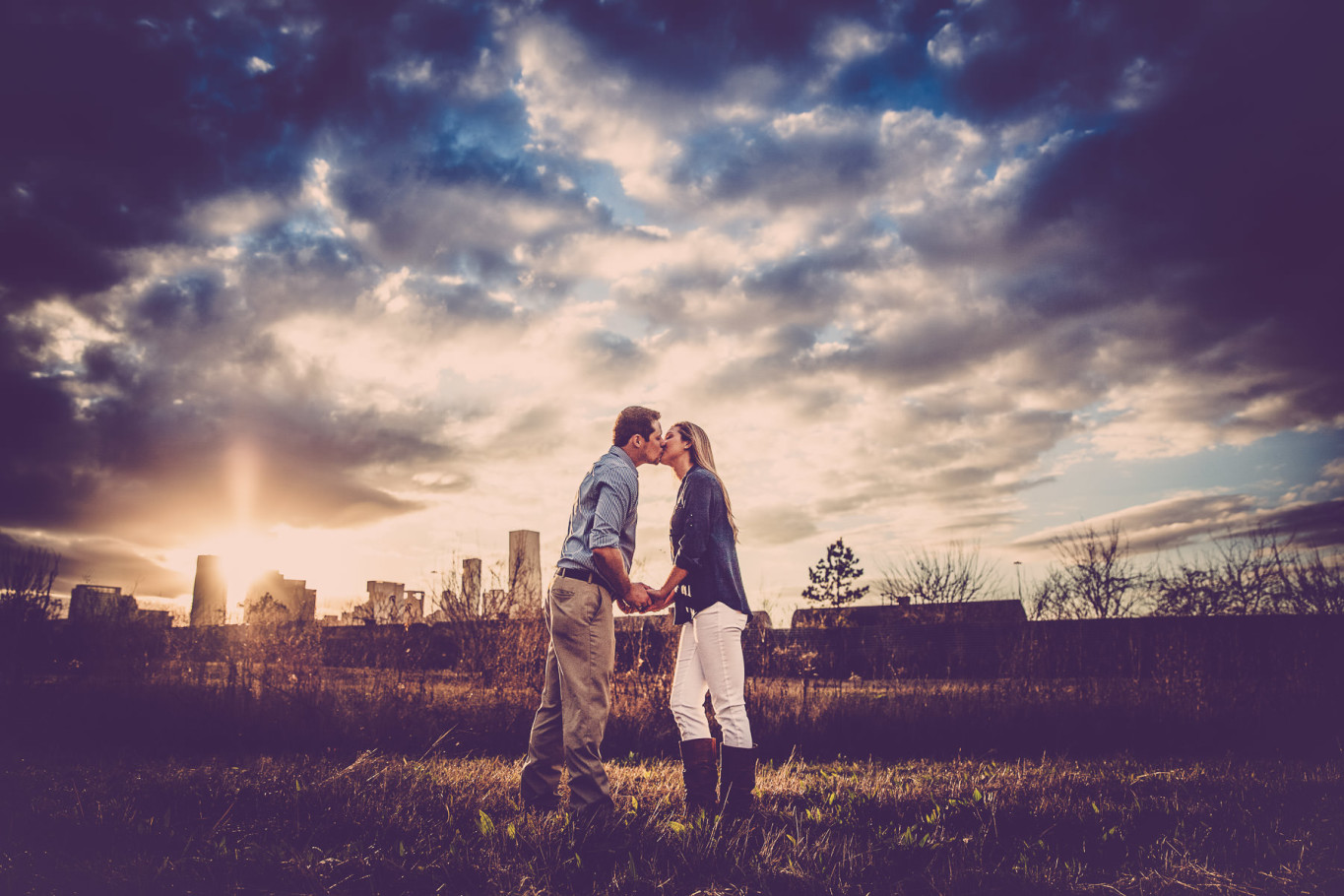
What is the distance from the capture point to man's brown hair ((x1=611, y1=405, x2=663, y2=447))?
4.44 meters

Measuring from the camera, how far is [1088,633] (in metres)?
11.6

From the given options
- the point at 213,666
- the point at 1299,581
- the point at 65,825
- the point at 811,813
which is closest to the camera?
the point at 65,825

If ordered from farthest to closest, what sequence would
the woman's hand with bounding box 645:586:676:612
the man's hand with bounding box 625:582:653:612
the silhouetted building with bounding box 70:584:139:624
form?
1. the silhouetted building with bounding box 70:584:139:624
2. the woman's hand with bounding box 645:586:676:612
3. the man's hand with bounding box 625:582:653:612

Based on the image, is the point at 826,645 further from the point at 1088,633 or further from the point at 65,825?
the point at 65,825

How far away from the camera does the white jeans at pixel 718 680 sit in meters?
4.18

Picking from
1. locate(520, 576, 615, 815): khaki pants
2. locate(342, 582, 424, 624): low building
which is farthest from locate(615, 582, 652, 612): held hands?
locate(342, 582, 424, 624): low building

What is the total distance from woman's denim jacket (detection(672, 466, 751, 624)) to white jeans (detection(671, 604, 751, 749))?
0.08m

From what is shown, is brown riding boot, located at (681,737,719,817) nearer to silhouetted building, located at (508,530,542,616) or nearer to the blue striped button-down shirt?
the blue striped button-down shirt

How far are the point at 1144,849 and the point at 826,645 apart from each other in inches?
317

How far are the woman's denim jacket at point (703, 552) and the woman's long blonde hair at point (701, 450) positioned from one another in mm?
74

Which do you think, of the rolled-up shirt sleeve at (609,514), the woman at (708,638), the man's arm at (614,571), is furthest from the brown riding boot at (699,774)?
the rolled-up shirt sleeve at (609,514)

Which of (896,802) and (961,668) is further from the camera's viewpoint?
(961,668)

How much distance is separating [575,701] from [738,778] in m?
1.04

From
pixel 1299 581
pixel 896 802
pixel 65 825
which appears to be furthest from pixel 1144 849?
pixel 1299 581
